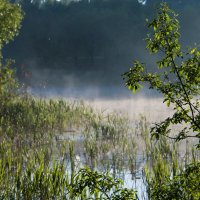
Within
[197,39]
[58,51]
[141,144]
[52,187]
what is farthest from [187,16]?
[52,187]

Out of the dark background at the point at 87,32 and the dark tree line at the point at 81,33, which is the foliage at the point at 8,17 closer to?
the dark background at the point at 87,32

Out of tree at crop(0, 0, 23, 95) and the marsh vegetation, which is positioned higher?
tree at crop(0, 0, 23, 95)

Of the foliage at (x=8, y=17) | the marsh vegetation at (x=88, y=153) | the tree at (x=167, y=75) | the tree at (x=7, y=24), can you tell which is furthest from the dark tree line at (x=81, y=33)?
the tree at (x=167, y=75)

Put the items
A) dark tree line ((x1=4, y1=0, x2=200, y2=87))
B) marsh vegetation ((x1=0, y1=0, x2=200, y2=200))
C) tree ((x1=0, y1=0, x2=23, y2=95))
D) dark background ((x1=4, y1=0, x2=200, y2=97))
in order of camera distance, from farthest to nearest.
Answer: dark tree line ((x1=4, y1=0, x2=200, y2=87)) → dark background ((x1=4, y1=0, x2=200, y2=97)) → tree ((x1=0, y1=0, x2=23, y2=95)) → marsh vegetation ((x1=0, y1=0, x2=200, y2=200))

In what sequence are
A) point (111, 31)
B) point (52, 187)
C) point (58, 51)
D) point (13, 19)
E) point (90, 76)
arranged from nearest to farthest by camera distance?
1. point (52, 187)
2. point (13, 19)
3. point (90, 76)
4. point (58, 51)
5. point (111, 31)

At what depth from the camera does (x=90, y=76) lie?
3354 inches

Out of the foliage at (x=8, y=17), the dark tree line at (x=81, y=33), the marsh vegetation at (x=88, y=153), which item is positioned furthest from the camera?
the dark tree line at (x=81, y=33)

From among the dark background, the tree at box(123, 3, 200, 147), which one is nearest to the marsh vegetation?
the tree at box(123, 3, 200, 147)

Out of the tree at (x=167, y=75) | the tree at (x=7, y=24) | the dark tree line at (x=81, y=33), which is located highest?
the dark tree line at (x=81, y=33)

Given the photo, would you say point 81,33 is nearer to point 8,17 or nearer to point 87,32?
point 87,32

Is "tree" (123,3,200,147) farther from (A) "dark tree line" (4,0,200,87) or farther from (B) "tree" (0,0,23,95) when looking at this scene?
(A) "dark tree line" (4,0,200,87)

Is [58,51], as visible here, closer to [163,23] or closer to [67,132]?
[67,132]

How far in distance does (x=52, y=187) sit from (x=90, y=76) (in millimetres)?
74333

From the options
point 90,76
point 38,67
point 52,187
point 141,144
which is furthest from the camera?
point 38,67
